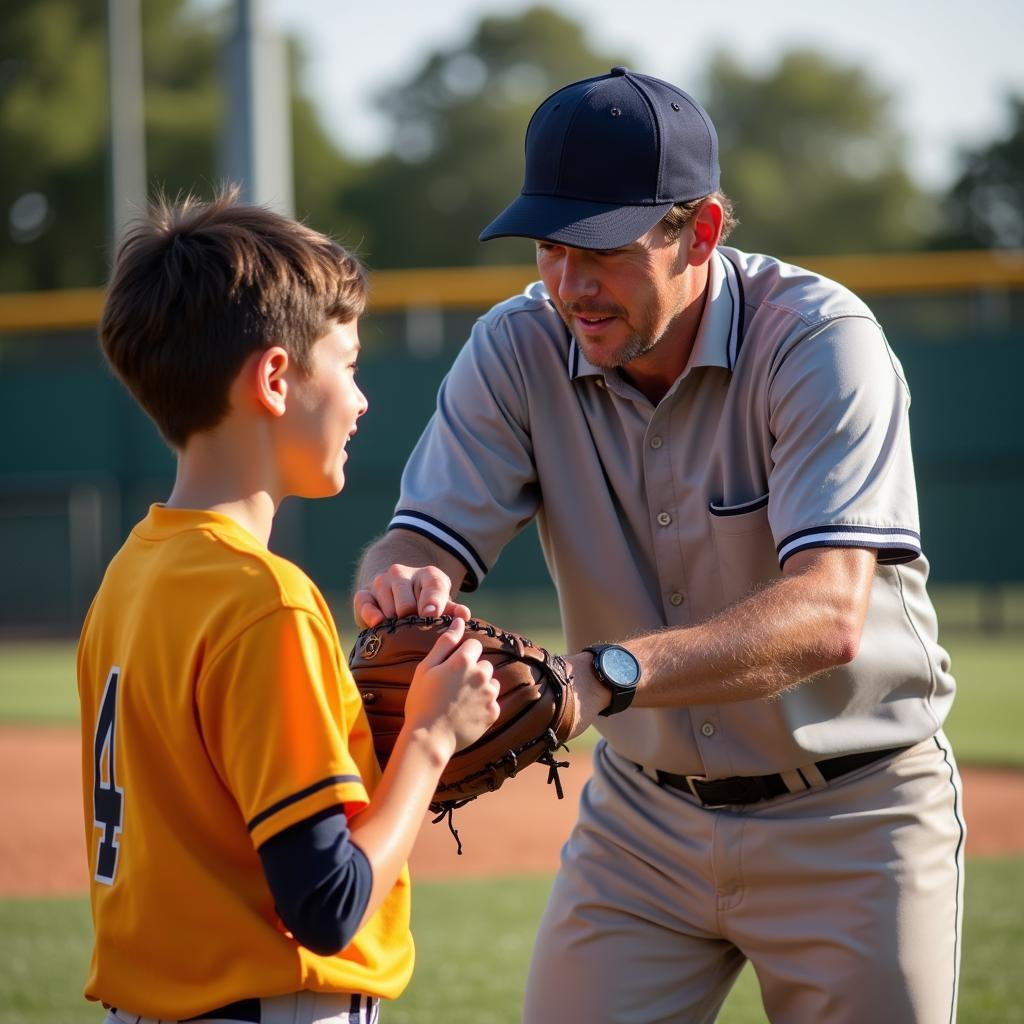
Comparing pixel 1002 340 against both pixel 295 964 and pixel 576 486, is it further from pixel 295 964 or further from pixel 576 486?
pixel 295 964

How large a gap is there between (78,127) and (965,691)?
35735 mm

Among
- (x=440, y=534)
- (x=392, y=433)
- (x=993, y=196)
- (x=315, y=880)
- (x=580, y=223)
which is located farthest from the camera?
(x=993, y=196)

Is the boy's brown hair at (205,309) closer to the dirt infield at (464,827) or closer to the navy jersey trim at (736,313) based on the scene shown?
the navy jersey trim at (736,313)

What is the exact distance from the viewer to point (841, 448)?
2500 mm

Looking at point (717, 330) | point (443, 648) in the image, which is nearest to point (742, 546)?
point (717, 330)

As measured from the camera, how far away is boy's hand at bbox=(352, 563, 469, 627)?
7.34 ft

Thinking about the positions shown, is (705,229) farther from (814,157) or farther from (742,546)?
(814,157)

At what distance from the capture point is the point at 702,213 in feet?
8.96

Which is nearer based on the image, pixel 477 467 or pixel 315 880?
pixel 315 880

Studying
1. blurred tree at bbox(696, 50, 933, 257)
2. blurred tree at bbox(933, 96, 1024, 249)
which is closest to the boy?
blurred tree at bbox(933, 96, 1024, 249)

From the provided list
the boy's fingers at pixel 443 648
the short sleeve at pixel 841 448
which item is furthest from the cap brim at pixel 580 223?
the boy's fingers at pixel 443 648

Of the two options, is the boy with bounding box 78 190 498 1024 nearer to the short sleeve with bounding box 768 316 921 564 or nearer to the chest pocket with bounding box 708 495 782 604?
the short sleeve with bounding box 768 316 921 564

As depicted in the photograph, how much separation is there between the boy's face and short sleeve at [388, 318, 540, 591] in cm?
90

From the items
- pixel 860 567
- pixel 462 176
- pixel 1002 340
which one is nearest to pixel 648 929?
pixel 860 567
